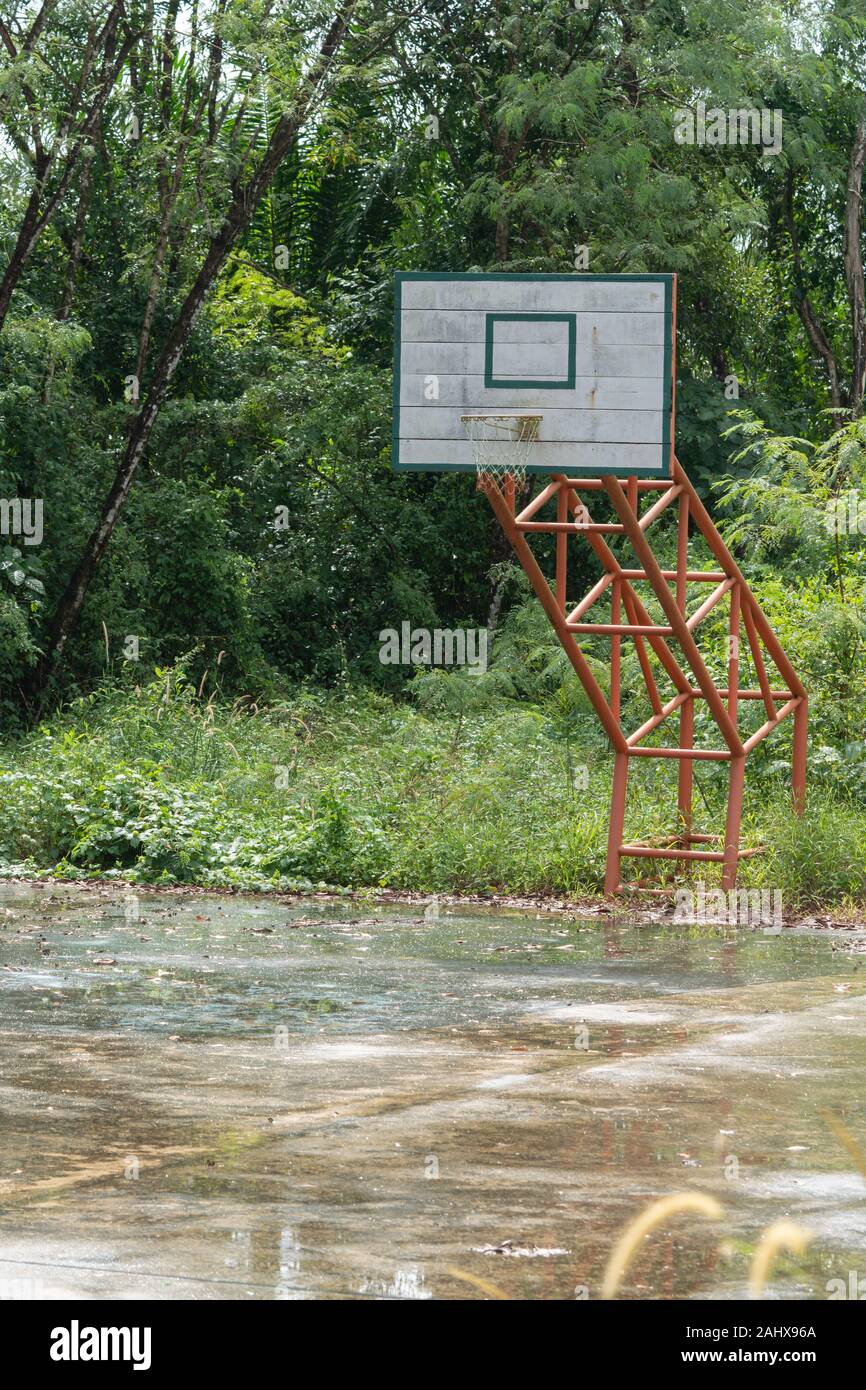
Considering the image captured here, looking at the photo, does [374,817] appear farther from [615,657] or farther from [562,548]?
[562,548]

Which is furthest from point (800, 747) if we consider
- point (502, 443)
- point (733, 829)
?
point (502, 443)

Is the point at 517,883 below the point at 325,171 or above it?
below

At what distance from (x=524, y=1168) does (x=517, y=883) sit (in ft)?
22.7

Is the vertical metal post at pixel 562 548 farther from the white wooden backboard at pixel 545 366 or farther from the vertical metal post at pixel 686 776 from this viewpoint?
the vertical metal post at pixel 686 776

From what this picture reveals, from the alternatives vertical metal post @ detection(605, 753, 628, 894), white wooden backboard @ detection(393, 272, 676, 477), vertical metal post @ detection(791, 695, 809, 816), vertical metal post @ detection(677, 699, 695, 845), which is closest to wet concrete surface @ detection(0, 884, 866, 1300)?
vertical metal post @ detection(605, 753, 628, 894)

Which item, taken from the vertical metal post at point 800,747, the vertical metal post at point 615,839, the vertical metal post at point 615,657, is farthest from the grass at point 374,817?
the vertical metal post at point 615,657

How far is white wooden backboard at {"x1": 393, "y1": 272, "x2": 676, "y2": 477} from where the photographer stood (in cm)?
1140

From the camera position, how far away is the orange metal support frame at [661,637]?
1134 centimetres

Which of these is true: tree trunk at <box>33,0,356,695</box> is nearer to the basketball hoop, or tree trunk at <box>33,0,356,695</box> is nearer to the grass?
the grass

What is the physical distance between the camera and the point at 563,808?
13.2m

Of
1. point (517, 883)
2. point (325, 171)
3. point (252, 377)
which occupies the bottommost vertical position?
point (517, 883)
